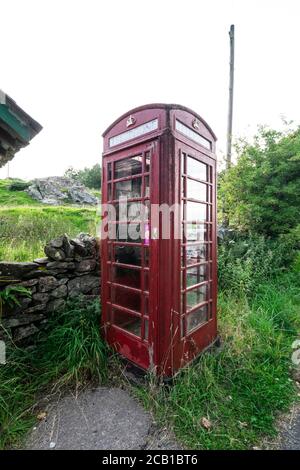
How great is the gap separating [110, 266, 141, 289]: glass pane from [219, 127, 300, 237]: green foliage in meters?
3.93

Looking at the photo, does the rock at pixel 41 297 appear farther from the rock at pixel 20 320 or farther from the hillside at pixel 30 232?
the hillside at pixel 30 232

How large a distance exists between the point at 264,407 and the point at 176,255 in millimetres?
1747

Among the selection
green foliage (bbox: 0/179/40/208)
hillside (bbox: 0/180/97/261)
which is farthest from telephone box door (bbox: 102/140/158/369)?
green foliage (bbox: 0/179/40/208)

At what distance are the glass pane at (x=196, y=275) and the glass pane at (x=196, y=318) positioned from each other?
1.16ft

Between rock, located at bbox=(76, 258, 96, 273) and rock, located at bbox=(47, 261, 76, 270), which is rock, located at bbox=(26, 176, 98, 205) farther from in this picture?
rock, located at bbox=(47, 261, 76, 270)

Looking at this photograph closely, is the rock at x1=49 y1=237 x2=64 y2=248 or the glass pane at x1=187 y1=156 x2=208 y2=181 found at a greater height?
the glass pane at x1=187 y1=156 x2=208 y2=181

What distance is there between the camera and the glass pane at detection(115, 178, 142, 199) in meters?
2.79

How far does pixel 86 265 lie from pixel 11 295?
100cm

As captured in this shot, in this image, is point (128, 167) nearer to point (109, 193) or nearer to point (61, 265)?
point (109, 193)

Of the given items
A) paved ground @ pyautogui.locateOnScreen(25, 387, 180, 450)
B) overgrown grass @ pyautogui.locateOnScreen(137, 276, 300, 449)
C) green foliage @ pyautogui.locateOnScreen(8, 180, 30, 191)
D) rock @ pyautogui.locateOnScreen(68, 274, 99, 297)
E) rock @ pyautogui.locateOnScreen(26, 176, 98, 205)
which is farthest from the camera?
green foliage @ pyautogui.locateOnScreen(8, 180, 30, 191)

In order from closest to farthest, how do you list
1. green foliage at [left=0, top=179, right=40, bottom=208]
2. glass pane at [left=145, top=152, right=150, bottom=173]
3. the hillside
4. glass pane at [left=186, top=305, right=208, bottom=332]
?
glass pane at [left=145, top=152, right=150, bottom=173], glass pane at [left=186, top=305, right=208, bottom=332], the hillside, green foliage at [left=0, top=179, right=40, bottom=208]

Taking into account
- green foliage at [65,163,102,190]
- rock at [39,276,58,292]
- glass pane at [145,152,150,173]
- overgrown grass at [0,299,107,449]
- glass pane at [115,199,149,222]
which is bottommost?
overgrown grass at [0,299,107,449]

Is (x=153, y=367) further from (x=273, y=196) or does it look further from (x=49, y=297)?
(x=273, y=196)

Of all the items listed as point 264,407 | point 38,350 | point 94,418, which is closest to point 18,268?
point 38,350
